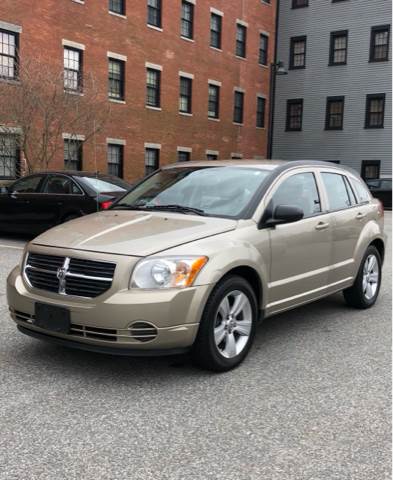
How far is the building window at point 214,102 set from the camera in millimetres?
30341

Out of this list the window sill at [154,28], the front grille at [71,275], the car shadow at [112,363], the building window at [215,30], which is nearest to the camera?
the front grille at [71,275]

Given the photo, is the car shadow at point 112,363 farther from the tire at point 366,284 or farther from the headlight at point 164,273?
the tire at point 366,284

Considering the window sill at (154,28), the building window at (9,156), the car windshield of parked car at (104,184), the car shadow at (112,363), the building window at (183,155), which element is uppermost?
the window sill at (154,28)

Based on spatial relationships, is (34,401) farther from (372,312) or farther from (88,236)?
(372,312)

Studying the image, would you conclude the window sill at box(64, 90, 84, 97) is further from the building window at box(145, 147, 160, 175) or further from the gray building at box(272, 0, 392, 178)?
the gray building at box(272, 0, 392, 178)

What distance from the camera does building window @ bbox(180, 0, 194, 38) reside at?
27734mm

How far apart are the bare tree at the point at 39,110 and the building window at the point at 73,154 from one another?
45.5 inches

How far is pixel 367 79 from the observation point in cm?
3406

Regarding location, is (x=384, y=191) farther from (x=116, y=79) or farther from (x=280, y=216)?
(x=280, y=216)

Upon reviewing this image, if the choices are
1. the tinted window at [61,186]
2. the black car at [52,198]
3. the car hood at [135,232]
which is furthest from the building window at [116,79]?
the car hood at [135,232]

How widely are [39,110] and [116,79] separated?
7.83m

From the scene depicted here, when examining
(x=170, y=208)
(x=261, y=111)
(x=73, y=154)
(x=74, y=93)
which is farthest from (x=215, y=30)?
(x=170, y=208)

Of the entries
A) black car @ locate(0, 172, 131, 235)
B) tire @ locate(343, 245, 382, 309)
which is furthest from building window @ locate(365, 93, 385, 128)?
tire @ locate(343, 245, 382, 309)

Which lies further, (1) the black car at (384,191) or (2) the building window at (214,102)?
(2) the building window at (214,102)
